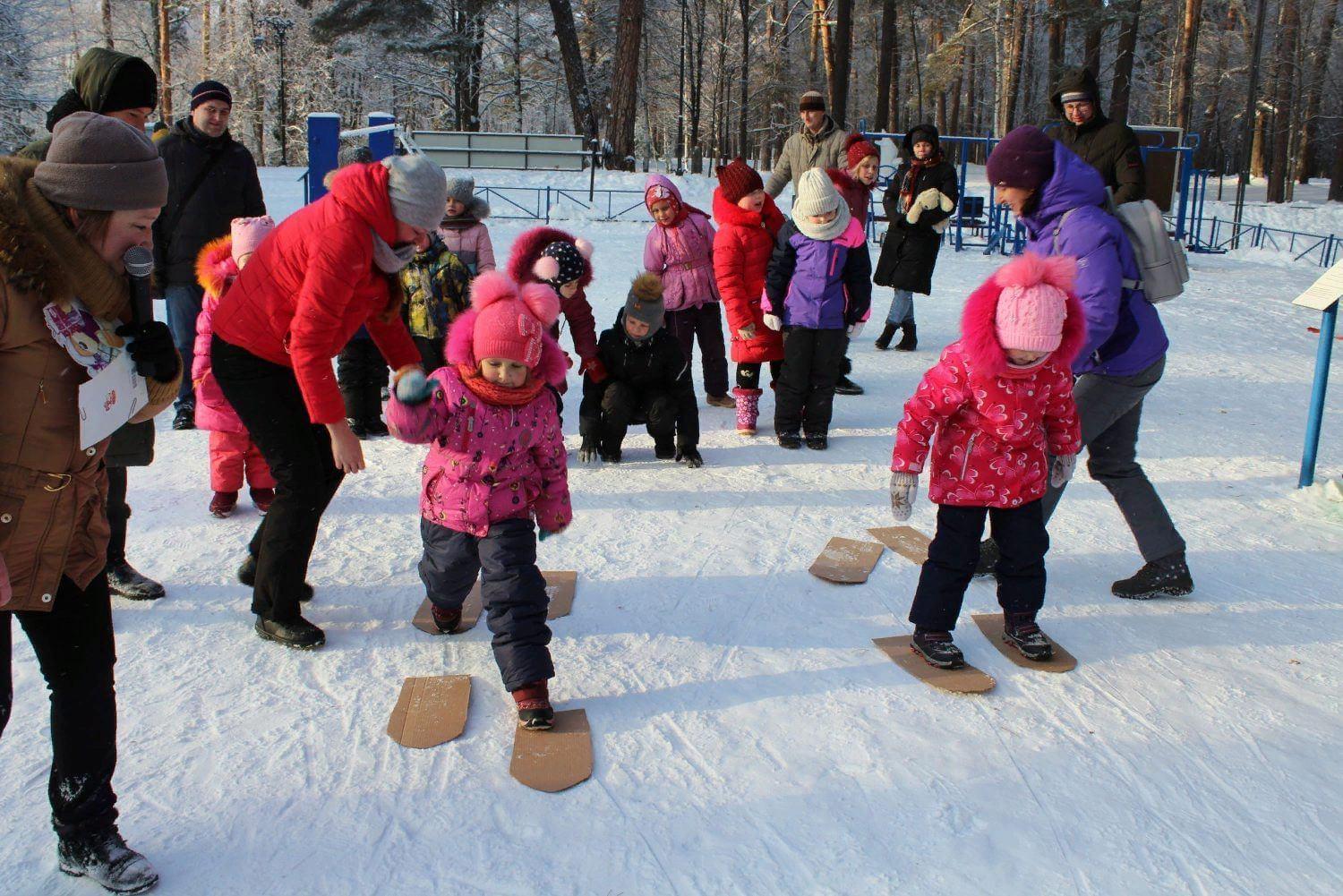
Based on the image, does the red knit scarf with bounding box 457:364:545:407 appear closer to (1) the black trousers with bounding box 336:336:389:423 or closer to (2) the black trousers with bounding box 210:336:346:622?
(2) the black trousers with bounding box 210:336:346:622

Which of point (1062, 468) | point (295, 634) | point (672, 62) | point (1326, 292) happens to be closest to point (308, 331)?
point (295, 634)

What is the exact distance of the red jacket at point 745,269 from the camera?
612 cm

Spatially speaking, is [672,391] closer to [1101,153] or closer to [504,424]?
[504,424]

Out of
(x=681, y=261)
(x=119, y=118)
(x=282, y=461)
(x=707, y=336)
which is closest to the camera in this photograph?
(x=282, y=461)

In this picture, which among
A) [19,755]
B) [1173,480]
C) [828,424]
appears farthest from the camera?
[828,424]

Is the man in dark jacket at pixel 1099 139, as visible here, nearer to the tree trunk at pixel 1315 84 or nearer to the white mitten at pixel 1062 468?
the white mitten at pixel 1062 468

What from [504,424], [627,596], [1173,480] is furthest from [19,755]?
[1173,480]

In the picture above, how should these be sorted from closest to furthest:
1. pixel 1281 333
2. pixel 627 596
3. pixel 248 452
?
pixel 627 596 < pixel 248 452 < pixel 1281 333

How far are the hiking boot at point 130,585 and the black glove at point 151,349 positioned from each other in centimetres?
177

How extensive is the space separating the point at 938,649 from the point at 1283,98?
44433 millimetres

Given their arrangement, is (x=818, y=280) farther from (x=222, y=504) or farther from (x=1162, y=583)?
(x=222, y=504)

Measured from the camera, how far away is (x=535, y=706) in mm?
3014

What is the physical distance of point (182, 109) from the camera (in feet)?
143

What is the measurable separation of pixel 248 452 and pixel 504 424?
6.95 ft
